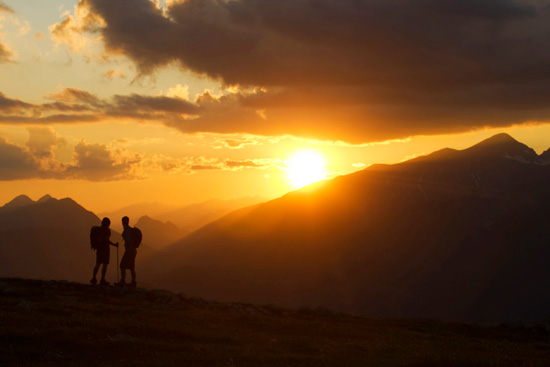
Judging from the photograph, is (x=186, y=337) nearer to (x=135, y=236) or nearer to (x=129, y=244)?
(x=129, y=244)

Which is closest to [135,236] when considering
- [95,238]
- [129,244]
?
[129,244]

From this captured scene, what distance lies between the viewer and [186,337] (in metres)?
24.4

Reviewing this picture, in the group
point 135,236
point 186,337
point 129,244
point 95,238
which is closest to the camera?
point 186,337

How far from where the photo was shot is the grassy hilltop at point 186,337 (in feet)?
66.0

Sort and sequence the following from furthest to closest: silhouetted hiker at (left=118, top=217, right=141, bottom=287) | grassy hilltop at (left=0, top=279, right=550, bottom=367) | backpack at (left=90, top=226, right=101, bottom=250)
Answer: silhouetted hiker at (left=118, top=217, right=141, bottom=287) < backpack at (left=90, top=226, right=101, bottom=250) < grassy hilltop at (left=0, top=279, right=550, bottom=367)

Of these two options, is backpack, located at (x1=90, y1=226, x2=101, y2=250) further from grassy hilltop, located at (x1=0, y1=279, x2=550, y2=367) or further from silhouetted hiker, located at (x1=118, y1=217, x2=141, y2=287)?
grassy hilltop, located at (x1=0, y1=279, x2=550, y2=367)

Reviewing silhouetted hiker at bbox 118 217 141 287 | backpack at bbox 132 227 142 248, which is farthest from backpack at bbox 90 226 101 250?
backpack at bbox 132 227 142 248

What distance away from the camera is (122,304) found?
3175 cm

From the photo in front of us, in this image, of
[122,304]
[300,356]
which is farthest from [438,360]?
[122,304]

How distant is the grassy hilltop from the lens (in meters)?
20.1

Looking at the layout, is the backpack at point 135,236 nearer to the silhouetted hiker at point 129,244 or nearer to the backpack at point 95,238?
the silhouetted hiker at point 129,244

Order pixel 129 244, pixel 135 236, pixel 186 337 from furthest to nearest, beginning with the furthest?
pixel 135 236 < pixel 129 244 < pixel 186 337

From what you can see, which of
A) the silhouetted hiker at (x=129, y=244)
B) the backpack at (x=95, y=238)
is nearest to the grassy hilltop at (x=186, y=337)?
the silhouetted hiker at (x=129, y=244)

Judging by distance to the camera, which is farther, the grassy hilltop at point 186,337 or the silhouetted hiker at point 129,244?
the silhouetted hiker at point 129,244
